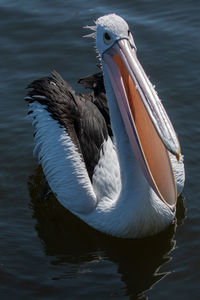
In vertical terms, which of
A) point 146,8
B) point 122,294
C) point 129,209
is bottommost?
point 122,294

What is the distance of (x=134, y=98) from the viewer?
5.11 metres

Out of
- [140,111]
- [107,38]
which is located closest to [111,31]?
[107,38]

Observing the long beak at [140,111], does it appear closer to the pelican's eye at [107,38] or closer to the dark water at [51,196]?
the pelican's eye at [107,38]

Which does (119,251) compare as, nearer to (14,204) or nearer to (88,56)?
(14,204)

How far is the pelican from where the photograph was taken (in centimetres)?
492

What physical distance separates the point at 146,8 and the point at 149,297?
535 cm

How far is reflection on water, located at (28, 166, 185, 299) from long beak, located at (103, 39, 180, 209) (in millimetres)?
708

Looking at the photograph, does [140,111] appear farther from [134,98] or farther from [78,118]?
[78,118]

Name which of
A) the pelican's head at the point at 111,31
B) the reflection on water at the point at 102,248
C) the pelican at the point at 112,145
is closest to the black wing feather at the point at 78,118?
the pelican at the point at 112,145

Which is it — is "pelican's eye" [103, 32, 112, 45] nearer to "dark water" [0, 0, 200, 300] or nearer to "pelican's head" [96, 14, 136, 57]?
"pelican's head" [96, 14, 136, 57]

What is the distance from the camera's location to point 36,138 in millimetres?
6352

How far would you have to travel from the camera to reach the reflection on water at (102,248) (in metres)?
5.41

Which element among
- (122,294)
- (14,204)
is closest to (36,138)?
(14,204)

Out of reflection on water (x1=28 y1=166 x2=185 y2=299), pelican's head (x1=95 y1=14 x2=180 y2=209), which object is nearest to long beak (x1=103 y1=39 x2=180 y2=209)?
pelican's head (x1=95 y1=14 x2=180 y2=209)
